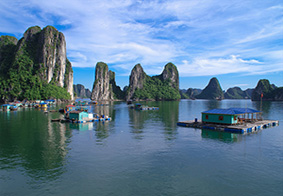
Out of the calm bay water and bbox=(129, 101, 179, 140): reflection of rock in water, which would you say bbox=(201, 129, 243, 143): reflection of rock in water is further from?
bbox=(129, 101, 179, 140): reflection of rock in water

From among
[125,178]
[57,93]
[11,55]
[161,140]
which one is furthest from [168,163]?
[11,55]

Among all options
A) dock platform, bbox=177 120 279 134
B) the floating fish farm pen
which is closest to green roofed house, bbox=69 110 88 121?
dock platform, bbox=177 120 279 134

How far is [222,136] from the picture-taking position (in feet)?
134

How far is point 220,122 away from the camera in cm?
4934

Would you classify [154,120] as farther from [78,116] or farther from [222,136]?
[222,136]

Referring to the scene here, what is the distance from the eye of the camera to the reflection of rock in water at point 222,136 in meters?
38.0

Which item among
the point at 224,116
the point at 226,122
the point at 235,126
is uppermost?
the point at 224,116

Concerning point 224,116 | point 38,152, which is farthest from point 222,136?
point 38,152

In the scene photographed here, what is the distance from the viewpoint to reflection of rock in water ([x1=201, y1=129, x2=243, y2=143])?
38.0 m

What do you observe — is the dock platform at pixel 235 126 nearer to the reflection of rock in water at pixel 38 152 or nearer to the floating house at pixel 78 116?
the floating house at pixel 78 116

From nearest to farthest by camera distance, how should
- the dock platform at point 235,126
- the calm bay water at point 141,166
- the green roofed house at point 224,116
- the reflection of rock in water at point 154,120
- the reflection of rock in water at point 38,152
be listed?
the calm bay water at point 141,166 → the reflection of rock in water at point 38,152 → the reflection of rock in water at point 154,120 → the dock platform at point 235,126 → the green roofed house at point 224,116

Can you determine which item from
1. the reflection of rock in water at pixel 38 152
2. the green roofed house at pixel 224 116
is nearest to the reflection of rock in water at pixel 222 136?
the green roofed house at pixel 224 116

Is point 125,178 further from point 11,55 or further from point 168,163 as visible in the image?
point 11,55

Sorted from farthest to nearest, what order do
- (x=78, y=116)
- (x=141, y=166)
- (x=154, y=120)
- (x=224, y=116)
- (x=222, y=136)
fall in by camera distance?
(x=154, y=120) < (x=78, y=116) < (x=224, y=116) < (x=222, y=136) < (x=141, y=166)
